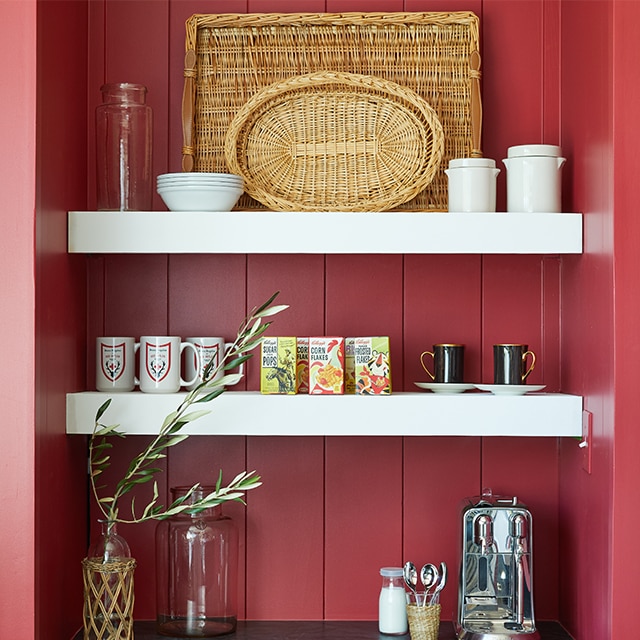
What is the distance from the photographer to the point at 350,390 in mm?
1897

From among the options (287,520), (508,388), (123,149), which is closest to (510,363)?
(508,388)

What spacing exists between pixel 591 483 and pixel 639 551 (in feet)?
0.57

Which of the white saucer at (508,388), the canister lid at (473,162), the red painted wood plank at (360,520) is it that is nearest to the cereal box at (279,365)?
the red painted wood plank at (360,520)

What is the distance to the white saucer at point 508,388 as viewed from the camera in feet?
6.00

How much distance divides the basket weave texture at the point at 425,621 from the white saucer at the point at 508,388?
16.3 inches

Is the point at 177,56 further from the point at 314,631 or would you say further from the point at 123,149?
the point at 314,631

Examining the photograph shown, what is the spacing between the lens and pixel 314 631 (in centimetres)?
194

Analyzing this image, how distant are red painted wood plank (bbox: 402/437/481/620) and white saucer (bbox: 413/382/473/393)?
0.17m

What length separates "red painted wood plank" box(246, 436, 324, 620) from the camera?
2020 mm

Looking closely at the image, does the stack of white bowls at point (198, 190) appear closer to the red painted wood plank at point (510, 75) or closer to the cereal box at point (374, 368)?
the cereal box at point (374, 368)

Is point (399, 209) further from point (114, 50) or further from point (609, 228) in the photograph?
point (114, 50)

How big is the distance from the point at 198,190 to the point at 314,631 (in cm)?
90

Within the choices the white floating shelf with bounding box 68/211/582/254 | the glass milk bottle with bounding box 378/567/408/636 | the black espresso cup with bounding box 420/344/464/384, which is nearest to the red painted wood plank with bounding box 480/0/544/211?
the white floating shelf with bounding box 68/211/582/254

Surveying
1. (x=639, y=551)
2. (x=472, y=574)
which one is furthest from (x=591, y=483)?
(x=472, y=574)
